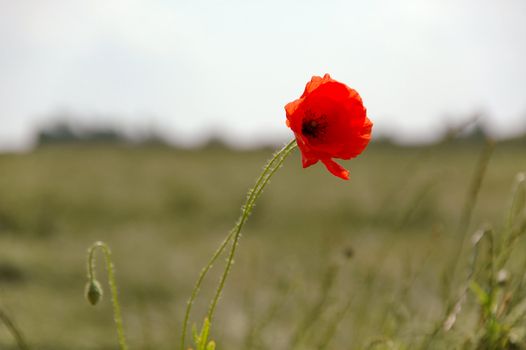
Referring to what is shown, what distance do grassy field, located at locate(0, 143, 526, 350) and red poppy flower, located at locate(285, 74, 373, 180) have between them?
292 millimetres

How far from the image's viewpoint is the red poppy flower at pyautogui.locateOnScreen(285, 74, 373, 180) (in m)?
0.59

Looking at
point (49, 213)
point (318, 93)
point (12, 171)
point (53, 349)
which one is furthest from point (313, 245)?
point (318, 93)

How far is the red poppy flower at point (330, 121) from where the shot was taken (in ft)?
1.95

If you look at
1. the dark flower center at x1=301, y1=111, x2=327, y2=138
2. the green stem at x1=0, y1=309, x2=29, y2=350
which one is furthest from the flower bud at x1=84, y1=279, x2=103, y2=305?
the dark flower center at x1=301, y1=111, x2=327, y2=138

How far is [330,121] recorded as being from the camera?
668mm

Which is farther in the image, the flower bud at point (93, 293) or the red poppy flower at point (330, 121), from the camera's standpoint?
the flower bud at point (93, 293)

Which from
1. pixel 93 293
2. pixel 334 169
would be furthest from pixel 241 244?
pixel 334 169

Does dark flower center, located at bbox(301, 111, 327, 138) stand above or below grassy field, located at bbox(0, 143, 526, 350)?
above

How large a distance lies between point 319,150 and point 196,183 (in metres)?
2.86

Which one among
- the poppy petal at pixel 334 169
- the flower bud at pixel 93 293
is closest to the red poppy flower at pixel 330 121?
the poppy petal at pixel 334 169

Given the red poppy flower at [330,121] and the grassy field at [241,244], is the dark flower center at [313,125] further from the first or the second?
the grassy field at [241,244]

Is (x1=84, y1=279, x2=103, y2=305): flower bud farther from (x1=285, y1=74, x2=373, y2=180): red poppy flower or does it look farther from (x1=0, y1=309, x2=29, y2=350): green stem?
(x1=285, y1=74, x2=373, y2=180): red poppy flower

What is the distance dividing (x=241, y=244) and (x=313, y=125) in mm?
2090

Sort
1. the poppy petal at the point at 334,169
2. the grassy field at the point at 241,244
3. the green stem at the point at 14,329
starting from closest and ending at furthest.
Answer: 1. the poppy petal at the point at 334,169
2. the green stem at the point at 14,329
3. the grassy field at the point at 241,244
